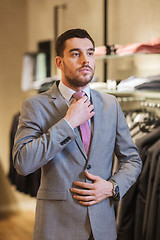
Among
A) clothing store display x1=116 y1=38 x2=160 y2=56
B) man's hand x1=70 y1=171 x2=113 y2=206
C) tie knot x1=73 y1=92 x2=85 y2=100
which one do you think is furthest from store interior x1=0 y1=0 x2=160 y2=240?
man's hand x1=70 y1=171 x2=113 y2=206

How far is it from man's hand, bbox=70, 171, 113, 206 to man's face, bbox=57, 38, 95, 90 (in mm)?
402

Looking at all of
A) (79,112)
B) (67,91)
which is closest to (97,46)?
(67,91)

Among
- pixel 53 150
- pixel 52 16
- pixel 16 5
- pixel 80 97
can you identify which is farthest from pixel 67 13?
pixel 53 150

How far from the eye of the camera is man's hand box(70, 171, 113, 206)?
148 centimetres

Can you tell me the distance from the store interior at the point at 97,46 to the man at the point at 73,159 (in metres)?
0.83

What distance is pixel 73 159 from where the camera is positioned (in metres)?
1.50

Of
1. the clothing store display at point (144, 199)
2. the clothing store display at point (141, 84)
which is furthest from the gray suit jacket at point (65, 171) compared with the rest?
the clothing store display at point (141, 84)

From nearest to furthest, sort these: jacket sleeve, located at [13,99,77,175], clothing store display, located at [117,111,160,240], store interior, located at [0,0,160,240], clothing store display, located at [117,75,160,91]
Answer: jacket sleeve, located at [13,99,77,175]
clothing store display, located at [117,111,160,240]
clothing store display, located at [117,75,160,91]
store interior, located at [0,0,160,240]

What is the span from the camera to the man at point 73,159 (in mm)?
1461

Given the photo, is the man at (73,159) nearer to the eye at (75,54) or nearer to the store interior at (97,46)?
the eye at (75,54)

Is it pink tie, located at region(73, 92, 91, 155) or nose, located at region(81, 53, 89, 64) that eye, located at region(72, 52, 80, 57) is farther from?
pink tie, located at region(73, 92, 91, 155)

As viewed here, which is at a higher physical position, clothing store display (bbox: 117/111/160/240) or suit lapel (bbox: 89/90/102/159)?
suit lapel (bbox: 89/90/102/159)

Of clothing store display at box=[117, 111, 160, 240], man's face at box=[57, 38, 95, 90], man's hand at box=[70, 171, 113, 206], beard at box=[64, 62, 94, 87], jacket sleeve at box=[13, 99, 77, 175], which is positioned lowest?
clothing store display at box=[117, 111, 160, 240]

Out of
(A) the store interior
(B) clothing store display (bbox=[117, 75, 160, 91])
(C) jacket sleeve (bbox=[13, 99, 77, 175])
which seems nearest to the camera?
(C) jacket sleeve (bbox=[13, 99, 77, 175])
